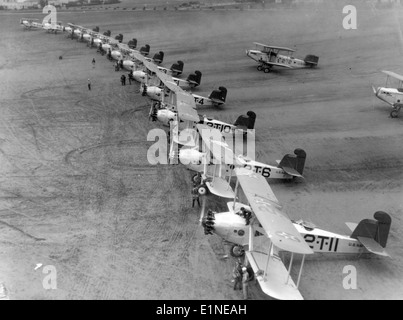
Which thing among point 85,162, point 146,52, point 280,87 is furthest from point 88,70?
point 85,162

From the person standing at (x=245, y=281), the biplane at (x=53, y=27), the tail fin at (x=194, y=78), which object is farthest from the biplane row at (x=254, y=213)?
the biplane at (x=53, y=27)

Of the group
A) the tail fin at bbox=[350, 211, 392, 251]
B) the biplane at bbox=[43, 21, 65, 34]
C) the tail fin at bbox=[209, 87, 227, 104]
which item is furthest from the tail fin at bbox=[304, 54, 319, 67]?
the biplane at bbox=[43, 21, 65, 34]

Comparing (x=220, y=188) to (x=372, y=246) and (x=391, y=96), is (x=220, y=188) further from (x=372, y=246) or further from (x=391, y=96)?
(x=391, y=96)

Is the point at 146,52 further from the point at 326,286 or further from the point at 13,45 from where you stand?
the point at 326,286

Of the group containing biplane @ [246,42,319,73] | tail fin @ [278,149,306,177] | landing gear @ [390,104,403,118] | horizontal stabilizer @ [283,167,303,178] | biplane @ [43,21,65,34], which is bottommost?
horizontal stabilizer @ [283,167,303,178]

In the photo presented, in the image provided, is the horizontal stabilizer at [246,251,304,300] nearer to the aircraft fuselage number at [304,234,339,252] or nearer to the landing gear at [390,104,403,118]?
the aircraft fuselage number at [304,234,339,252]

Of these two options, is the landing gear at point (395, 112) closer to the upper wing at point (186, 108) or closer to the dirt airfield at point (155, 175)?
the dirt airfield at point (155, 175)
